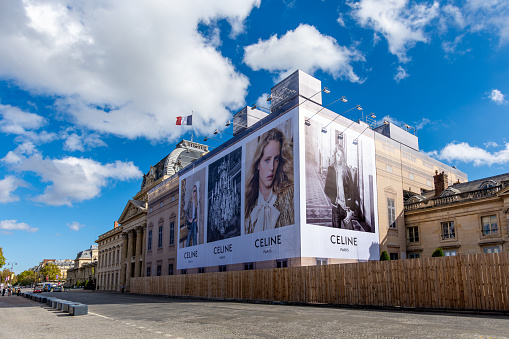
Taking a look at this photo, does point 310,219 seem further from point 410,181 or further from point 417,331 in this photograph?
point 417,331

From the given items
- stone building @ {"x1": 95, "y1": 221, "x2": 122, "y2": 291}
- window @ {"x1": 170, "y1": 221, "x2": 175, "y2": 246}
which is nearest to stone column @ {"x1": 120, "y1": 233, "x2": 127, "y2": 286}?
stone building @ {"x1": 95, "y1": 221, "x2": 122, "y2": 291}

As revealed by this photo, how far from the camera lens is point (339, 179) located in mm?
34875

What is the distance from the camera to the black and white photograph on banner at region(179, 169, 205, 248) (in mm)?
45781

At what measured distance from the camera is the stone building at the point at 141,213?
6700 cm

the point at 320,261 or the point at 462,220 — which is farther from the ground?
the point at 462,220

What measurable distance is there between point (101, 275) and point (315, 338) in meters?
96.9

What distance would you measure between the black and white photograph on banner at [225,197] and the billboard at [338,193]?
8840mm

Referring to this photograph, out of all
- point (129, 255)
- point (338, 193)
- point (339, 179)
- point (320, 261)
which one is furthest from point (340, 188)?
point (129, 255)

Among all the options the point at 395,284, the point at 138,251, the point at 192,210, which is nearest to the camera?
the point at 395,284

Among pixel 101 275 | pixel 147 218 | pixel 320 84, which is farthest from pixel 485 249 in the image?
pixel 101 275

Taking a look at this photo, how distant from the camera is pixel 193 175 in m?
49.5

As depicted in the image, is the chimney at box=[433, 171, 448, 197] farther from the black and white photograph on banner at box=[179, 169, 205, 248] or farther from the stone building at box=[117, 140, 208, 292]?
the stone building at box=[117, 140, 208, 292]

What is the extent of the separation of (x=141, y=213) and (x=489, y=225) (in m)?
51.1

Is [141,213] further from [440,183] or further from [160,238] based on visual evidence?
[440,183]
